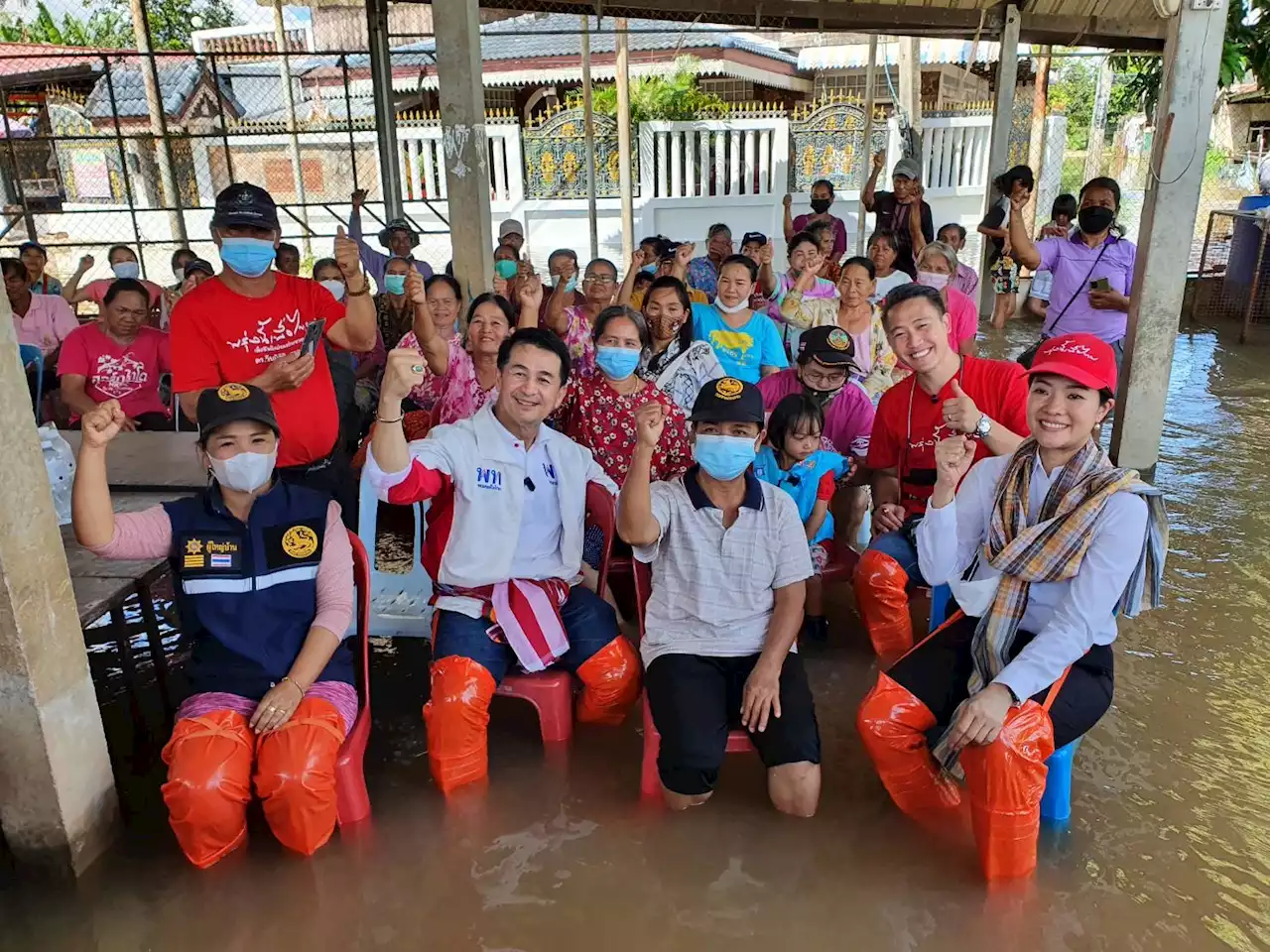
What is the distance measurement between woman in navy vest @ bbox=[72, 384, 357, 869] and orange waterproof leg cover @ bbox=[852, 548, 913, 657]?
2.03 m

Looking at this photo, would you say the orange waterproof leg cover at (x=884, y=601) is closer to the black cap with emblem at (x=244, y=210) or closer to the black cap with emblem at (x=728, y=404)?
the black cap with emblem at (x=728, y=404)

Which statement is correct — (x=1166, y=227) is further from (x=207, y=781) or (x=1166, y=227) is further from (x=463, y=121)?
(x=207, y=781)

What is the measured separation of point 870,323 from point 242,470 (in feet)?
11.9

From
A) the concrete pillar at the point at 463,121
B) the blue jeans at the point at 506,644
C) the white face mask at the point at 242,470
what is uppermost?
the concrete pillar at the point at 463,121

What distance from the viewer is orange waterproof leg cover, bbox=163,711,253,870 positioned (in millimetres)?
2549

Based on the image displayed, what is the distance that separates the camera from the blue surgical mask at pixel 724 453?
9.64 ft

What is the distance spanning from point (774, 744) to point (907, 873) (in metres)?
0.51

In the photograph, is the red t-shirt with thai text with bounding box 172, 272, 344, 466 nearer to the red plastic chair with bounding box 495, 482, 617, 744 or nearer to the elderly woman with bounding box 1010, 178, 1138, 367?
the red plastic chair with bounding box 495, 482, 617, 744

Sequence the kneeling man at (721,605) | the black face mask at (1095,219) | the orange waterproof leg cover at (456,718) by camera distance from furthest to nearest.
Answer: the black face mask at (1095,219)
the orange waterproof leg cover at (456,718)
the kneeling man at (721,605)

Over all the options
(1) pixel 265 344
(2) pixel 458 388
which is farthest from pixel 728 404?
(2) pixel 458 388

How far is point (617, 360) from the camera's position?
3721 mm

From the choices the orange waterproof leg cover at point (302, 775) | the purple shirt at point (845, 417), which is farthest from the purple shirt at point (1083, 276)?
the orange waterproof leg cover at point (302, 775)

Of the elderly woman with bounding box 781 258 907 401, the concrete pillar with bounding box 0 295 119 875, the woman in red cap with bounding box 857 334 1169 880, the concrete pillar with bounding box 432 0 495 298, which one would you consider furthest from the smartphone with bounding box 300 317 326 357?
the elderly woman with bounding box 781 258 907 401

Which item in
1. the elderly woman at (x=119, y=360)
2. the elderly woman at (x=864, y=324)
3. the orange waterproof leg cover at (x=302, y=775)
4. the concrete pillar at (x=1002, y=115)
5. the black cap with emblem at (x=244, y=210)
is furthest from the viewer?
the concrete pillar at (x=1002, y=115)
